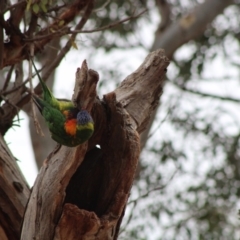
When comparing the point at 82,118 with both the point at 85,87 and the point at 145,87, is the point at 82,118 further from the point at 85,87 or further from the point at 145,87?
the point at 145,87

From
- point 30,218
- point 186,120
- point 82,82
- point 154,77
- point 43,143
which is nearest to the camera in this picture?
point 82,82

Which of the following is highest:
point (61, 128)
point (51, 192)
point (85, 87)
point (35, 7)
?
point (35, 7)

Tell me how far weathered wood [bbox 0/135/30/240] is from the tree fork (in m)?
0.22

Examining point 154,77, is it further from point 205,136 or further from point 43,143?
point 205,136

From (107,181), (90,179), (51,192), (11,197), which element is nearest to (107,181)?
(107,181)

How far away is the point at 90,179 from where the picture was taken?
3.16 metres

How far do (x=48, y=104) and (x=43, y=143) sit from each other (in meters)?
3.72

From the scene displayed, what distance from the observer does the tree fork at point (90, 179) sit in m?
2.88

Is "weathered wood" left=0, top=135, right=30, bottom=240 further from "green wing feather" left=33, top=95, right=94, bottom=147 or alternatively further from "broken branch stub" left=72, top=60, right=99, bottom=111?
"broken branch stub" left=72, top=60, right=99, bottom=111

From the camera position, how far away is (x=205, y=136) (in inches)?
349

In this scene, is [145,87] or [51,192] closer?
[51,192]

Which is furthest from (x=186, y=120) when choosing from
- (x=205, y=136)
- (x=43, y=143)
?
(x=43, y=143)

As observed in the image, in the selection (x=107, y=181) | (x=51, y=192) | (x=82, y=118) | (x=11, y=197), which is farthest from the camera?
(x=11, y=197)

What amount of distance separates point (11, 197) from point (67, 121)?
0.74 meters
